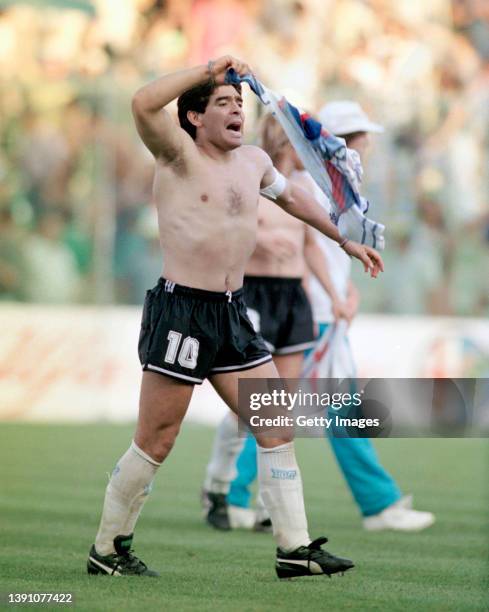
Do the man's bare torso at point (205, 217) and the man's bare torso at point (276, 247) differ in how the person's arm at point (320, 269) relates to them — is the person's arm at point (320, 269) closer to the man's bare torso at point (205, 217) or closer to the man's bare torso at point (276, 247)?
the man's bare torso at point (276, 247)

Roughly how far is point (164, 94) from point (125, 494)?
166 cm

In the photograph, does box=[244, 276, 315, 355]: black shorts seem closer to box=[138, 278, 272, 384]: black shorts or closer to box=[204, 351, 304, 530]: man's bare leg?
box=[204, 351, 304, 530]: man's bare leg

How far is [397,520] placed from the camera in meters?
7.61

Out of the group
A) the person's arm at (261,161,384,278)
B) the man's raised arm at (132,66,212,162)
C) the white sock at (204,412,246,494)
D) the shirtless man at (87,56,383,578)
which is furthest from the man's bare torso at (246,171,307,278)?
the man's raised arm at (132,66,212,162)

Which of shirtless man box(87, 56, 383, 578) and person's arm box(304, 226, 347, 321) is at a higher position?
person's arm box(304, 226, 347, 321)

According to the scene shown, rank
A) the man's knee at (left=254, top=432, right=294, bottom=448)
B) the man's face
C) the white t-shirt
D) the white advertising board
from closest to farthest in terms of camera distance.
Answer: the man's face → the man's knee at (left=254, top=432, right=294, bottom=448) → the white t-shirt → the white advertising board

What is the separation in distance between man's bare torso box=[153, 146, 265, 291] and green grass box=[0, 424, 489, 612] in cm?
125

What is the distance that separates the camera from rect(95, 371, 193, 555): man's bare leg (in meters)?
5.46

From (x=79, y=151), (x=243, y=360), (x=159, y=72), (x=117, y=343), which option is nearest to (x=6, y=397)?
(x=117, y=343)

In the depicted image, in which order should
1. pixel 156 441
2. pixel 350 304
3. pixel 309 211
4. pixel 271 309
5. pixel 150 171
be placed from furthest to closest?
pixel 150 171 → pixel 350 304 → pixel 271 309 → pixel 309 211 → pixel 156 441

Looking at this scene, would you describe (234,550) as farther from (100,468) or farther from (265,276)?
(100,468)

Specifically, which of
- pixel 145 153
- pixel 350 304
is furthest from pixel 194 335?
pixel 145 153

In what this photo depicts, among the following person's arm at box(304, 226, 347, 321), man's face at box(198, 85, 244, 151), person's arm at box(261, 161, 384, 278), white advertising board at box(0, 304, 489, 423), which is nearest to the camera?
man's face at box(198, 85, 244, 151)

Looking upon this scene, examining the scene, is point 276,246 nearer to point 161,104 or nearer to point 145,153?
point 161,104
